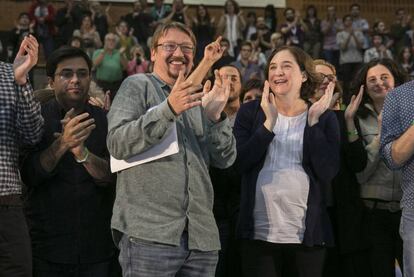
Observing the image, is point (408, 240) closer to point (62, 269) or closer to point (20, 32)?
point (62, 269)

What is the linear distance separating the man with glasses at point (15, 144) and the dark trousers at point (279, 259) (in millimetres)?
1130

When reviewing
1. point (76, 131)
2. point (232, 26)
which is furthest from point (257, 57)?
point (76, 131)

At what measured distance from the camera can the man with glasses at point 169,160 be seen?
2928 millimetres

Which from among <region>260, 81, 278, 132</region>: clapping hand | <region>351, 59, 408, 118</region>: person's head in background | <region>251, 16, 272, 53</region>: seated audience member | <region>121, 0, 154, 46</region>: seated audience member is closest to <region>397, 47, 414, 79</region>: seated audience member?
<region>251, 16, 272, 53</region>: seated audience member

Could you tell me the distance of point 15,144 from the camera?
3.23 meters

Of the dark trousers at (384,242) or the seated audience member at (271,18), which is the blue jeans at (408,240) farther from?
the seated audience member at (271,18)

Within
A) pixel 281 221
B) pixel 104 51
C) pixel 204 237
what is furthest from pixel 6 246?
pixel 104 51

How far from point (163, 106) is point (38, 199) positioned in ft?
3.44

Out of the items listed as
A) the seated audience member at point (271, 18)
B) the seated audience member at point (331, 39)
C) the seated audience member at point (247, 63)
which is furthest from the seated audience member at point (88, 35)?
the seated audience member at point (331, 39)

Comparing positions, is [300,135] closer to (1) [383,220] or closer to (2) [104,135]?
(1) [383,220]

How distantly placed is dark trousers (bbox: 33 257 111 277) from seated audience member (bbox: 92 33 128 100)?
7.56 meters

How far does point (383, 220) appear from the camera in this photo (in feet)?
13.3

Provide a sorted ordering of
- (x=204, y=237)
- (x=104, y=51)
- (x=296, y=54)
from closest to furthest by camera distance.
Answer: (x=204, y=237), (x=296, y=54), (x=104, y=51)

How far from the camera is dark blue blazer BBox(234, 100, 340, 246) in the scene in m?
3.64
